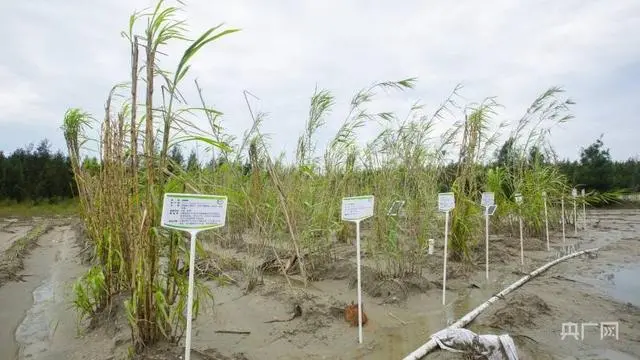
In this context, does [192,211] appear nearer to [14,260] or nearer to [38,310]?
[38,310]

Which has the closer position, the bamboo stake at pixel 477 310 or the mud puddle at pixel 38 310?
the bamboo stake at pixel 477 310

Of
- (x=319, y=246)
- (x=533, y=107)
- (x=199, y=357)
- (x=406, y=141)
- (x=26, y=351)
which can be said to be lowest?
(x=26, y=351)

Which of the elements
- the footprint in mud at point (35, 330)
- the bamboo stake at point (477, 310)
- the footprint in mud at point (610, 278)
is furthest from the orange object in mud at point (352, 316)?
the footprint in mud at point (610, 278)

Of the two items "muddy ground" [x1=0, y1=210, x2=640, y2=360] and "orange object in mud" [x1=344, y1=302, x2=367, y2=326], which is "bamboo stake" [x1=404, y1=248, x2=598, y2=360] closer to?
"muddy ground" [x1=0, y1=210, x2=640, y2=360]

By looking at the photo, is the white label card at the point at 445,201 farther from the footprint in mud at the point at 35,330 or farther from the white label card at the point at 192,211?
the footprint in mud at the point at 35,330

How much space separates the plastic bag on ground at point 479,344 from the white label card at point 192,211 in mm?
1790

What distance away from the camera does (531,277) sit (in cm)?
513

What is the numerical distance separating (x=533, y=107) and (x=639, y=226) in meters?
7.34

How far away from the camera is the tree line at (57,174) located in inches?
664

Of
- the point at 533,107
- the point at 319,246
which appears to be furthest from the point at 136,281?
the point at 533,107

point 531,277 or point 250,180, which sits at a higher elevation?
point 250,180

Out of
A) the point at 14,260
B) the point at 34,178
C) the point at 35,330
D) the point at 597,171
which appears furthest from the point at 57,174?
the point at 597,171

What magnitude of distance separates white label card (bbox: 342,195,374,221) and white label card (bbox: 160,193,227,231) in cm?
114

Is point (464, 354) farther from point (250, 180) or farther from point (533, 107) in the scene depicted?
point (533, 107)
